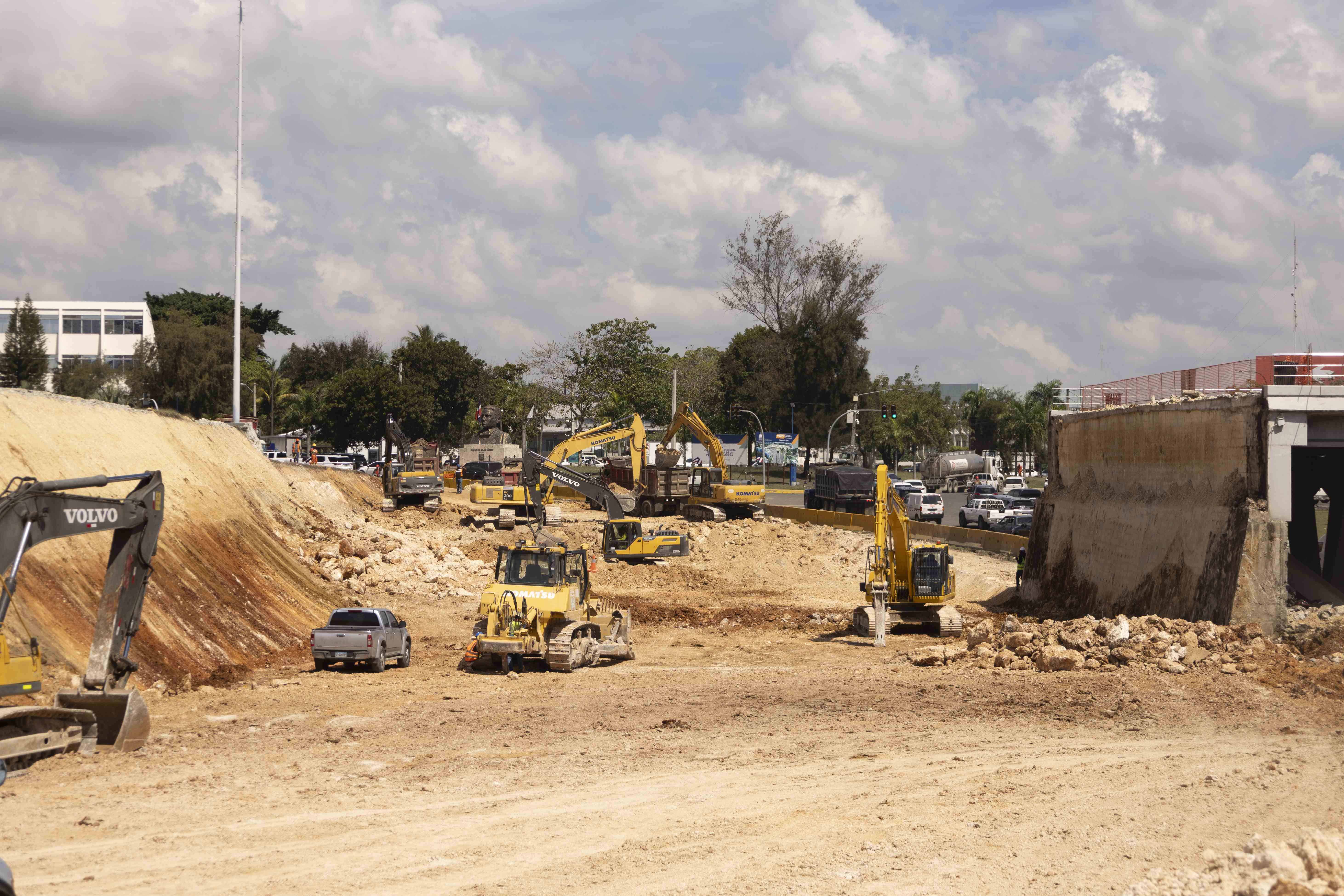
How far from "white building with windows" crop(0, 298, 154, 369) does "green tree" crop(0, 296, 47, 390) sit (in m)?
23.9

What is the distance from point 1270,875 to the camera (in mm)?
9664

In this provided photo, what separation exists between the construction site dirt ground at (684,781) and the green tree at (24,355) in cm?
5417

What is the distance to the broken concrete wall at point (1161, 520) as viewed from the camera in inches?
1015

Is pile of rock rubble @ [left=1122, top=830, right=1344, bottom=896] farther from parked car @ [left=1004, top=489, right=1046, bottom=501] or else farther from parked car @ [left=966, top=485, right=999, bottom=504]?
parked car @ [left=966, top=485, right=999, bottom=504]

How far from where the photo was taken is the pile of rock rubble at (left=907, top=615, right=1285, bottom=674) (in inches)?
922

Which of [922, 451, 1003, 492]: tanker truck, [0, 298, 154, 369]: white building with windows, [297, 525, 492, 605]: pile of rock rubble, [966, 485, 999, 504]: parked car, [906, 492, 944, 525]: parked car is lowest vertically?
[297, 525, 492, 605]: pile of rock rubble

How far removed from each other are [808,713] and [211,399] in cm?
6512

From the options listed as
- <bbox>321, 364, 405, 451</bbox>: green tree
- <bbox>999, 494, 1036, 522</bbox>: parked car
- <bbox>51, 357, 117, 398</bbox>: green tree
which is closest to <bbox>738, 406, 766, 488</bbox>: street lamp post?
<bbox>999, 494, 1036, 522</bbox>: parked car

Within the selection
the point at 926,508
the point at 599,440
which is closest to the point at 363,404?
the point at 599,440

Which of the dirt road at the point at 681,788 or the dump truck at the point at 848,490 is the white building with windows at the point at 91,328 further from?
A: the dirt road at the point at 681,788

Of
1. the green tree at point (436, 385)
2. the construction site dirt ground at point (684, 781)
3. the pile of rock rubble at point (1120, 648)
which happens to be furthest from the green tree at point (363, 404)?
the pile of rock rubble at point (1120, 648)

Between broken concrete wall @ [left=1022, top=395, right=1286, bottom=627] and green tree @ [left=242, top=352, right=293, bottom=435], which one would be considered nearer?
broken concrete wall @ [left=1022, top=395, right=1286, bottom=627]

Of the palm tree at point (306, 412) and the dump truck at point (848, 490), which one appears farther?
the palm tree at point (306, 412)

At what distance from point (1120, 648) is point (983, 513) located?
37623 mm
